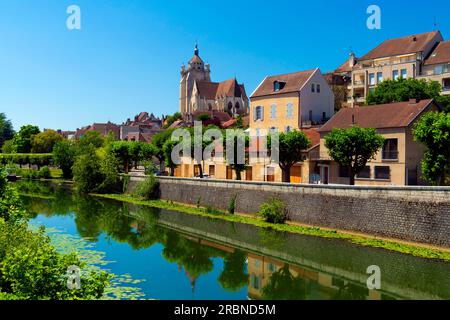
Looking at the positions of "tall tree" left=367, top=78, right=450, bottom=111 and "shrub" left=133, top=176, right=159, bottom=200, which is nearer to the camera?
"tall tree" left=367, top=78, right=450, bottom=111

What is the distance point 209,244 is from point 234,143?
16.5m

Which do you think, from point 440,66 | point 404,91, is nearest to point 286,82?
point 404,91

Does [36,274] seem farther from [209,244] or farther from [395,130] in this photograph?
[395,130]

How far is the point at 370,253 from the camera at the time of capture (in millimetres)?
23594

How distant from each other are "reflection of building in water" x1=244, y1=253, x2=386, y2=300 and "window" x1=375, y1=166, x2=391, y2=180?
53.2 feet

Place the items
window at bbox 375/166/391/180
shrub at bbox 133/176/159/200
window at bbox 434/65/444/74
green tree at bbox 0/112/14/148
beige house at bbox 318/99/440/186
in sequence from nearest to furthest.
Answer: beige house at bbox 318/99/440/186 → window at bbox 375/166/391/180 → shrub at bbox 133/176/159/200 → window at bbox 434/65/444/74 → green tree at bbox 0/112/14/148

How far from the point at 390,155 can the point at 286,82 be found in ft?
61.5

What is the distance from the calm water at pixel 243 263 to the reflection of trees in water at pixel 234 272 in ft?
0.14

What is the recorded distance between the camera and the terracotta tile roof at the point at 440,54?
184 ft

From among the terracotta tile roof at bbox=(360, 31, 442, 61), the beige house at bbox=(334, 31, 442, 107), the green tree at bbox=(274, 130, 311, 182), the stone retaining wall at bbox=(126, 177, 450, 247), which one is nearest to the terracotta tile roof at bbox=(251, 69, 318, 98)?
the green tree at bbox=(274, 130, 311, 182)

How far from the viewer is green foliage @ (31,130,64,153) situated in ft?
349

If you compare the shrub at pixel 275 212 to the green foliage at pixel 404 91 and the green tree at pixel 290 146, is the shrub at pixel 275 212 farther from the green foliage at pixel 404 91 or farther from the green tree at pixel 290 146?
the green foliage at pixel 404 91

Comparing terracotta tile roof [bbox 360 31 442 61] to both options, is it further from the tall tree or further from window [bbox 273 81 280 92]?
window [bbox 273 81 280 92]

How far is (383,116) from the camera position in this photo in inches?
1475
